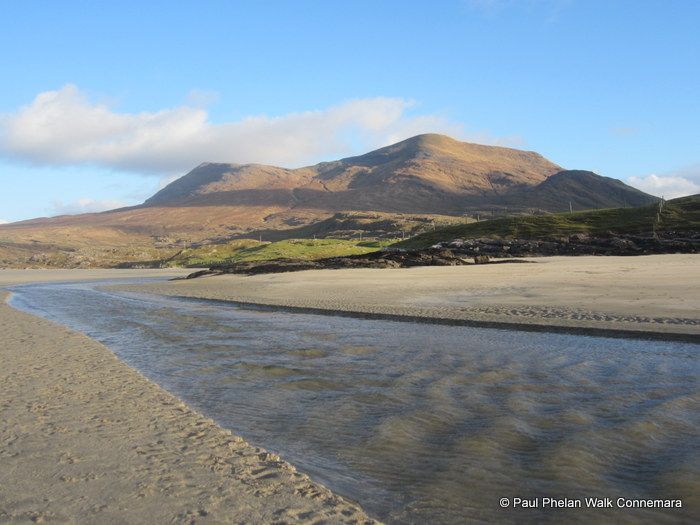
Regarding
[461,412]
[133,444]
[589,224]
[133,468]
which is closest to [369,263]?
[589,224]

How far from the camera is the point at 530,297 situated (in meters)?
17.5

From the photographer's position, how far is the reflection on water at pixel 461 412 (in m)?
4.20

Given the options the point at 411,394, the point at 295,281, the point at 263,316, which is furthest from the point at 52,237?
the point at 411,394

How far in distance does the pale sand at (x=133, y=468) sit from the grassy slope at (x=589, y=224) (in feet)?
155

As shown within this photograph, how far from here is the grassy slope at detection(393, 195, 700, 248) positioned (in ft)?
152

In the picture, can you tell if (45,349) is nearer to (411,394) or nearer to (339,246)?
(411,394)

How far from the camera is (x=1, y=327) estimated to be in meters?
14.6

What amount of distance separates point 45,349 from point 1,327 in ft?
17.5

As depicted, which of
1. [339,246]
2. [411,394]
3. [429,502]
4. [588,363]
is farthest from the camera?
[339,246]

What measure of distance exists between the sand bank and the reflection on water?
5.14ft

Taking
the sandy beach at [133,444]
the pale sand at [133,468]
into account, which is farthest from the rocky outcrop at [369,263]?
the pale sand at [133,468]

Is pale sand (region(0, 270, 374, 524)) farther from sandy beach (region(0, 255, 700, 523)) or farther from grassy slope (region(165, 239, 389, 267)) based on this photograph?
grassy slope (region(165, 239, 389, 267))

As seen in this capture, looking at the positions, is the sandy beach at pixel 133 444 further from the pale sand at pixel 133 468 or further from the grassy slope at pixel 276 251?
the grassy slope at pixel 276 251

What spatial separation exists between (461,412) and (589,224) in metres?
52.1
